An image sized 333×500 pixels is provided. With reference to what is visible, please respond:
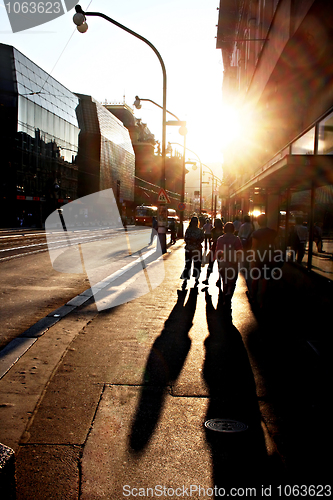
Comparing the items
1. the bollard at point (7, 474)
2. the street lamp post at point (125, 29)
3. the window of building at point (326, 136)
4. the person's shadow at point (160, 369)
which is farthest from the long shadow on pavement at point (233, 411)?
the street lamp post at point (125, 29)

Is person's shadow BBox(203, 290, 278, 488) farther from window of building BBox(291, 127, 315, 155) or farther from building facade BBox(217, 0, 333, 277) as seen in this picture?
window of building BBox(291, 127, 315, 155)

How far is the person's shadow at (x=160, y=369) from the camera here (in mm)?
3330

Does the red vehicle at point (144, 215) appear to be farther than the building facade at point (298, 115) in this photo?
Yes

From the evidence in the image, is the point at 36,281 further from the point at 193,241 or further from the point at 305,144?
the point at 305,144

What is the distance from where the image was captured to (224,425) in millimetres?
3395

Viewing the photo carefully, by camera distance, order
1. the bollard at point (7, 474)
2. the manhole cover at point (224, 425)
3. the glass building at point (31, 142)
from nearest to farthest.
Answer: the bollard at point (7, 474) < the manhole cover at point (224, 425) < the glass building at point (31, 142)

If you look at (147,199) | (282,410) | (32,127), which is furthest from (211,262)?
(147,199)

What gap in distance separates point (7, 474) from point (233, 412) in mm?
2161

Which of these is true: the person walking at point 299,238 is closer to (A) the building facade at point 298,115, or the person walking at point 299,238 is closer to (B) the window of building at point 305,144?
(A) the building facade at point 298,115

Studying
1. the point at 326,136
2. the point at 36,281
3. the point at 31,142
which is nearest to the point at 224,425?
the point at 326,136

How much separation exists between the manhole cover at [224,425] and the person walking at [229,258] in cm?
459

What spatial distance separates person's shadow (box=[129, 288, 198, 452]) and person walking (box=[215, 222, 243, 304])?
899mm

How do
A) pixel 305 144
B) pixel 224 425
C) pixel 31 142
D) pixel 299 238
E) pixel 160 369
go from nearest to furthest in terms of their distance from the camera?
1. pixel 224 425
2. pixel 160 369
3. pixel 305 144
4. pixel 299 238
5. pixel 31 142

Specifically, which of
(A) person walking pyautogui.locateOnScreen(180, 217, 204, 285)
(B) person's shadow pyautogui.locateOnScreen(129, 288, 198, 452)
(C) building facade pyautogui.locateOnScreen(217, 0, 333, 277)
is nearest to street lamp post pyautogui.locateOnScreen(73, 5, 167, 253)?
(C) building facade pyautogui.locateOnScreen(217, 0, 333, 277)
